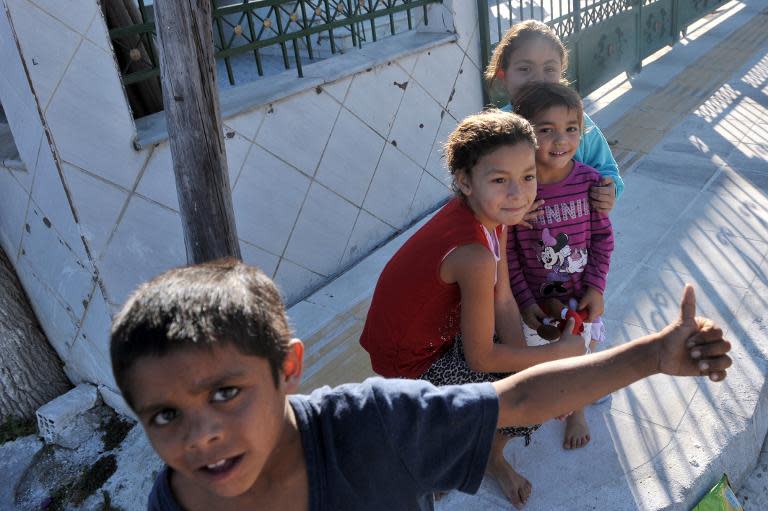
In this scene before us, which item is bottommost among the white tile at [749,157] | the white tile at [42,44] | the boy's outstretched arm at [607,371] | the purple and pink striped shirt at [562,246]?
the white tile at [749,157]

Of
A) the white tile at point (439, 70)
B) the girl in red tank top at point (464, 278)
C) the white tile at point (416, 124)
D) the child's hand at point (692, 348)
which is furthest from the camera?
the white tile at point (439, 70)

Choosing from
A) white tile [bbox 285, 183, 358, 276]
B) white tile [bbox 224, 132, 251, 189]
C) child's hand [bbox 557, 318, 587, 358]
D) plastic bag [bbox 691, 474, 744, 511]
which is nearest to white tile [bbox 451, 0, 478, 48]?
white tile [bbox 285, 183, 358, 276]

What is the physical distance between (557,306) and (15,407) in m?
2.68

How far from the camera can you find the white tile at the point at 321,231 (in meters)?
3.88

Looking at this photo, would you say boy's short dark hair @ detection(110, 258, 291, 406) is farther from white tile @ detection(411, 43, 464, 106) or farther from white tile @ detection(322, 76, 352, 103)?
white tile @ detection(411, 43, 464, 106)

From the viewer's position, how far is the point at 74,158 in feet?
9.47

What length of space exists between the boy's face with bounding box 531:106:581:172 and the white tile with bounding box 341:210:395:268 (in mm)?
1998

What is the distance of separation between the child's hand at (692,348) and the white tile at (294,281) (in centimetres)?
267

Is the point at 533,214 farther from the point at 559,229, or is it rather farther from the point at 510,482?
the point at 510,482

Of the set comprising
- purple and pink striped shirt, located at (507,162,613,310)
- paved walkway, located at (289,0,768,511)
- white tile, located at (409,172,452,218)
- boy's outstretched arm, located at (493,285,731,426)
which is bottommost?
paved walkway, located at (289,0,768,511)

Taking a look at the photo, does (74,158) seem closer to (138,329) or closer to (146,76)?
(146,76)

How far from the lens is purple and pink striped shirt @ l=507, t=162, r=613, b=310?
94.0 inches

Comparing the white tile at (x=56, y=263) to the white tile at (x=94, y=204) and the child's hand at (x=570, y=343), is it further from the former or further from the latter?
the child's hand at (x=570, y=343)

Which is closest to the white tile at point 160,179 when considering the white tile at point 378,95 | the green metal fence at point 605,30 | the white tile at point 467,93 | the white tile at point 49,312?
the white tile at point 49,312
